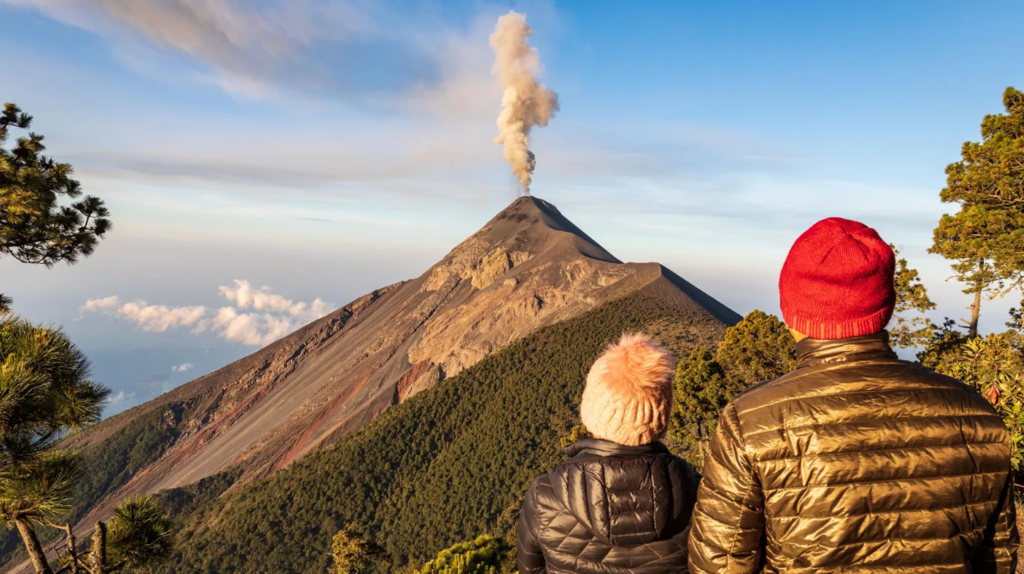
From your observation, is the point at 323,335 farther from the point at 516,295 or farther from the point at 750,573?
the point at 750,573

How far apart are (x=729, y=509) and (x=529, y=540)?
4.36ft

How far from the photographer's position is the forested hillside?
51062 mm

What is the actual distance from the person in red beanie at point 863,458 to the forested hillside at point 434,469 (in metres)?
→ 45.3

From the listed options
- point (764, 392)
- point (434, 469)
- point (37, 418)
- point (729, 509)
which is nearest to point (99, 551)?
point (37, 418)

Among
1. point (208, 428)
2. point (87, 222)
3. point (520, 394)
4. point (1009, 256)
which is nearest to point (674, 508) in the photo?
point (87, 222)

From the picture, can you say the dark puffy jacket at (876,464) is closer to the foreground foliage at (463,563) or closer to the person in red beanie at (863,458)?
the person in red beanie at (863,458)

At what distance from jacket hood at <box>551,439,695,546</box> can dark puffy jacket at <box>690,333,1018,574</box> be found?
0.70 metres

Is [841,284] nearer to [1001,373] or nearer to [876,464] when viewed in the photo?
[876,464]

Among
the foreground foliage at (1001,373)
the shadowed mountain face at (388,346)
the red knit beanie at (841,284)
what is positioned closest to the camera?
the red knit beanie at (841,284)

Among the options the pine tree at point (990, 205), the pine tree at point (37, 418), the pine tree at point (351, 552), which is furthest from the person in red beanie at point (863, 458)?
the pine tree at point (351, 552)

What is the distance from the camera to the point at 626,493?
2723mm

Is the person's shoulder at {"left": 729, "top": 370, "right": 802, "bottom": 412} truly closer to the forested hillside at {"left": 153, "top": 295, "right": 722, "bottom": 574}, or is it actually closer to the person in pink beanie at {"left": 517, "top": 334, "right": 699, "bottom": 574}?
the person in pink beanie at {"left": 517, "top": 334, "right": 699, "bottom": 574}

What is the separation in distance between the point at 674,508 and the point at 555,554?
727 mm

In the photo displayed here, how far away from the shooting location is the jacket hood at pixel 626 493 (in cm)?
271
